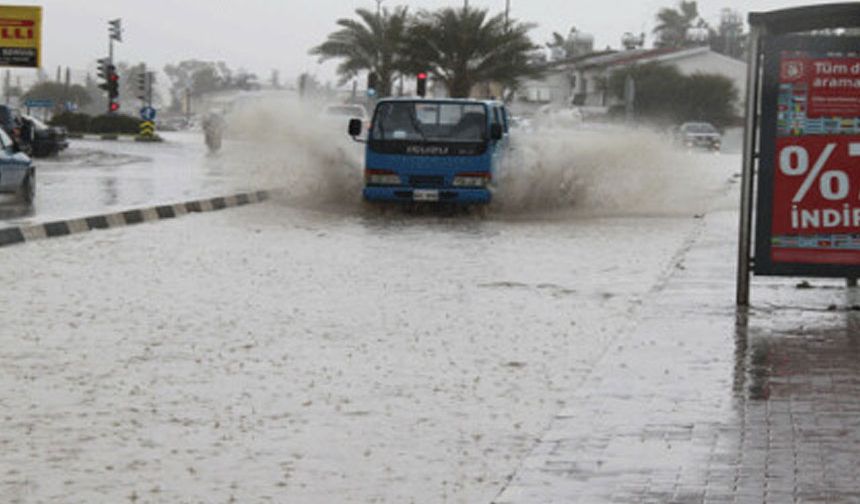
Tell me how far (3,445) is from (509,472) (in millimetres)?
2080

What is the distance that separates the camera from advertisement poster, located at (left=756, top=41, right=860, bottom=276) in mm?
12508

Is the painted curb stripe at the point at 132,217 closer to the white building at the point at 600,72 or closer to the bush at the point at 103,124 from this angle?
the bush at the point at 103,124

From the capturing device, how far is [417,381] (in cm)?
928

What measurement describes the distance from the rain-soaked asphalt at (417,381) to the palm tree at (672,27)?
430ft

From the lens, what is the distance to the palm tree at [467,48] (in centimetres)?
6956

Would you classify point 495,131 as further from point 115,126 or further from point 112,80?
point 115,126

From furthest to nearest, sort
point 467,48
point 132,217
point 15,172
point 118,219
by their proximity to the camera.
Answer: point 467,48, point 15,172, point 132,217, point 118,219

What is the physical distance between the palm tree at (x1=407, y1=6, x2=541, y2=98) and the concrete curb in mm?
42101

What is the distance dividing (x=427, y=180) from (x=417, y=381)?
53.8ft

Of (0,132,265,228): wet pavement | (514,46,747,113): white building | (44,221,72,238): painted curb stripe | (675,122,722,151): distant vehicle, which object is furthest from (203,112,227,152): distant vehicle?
(514,46,747,113): white building

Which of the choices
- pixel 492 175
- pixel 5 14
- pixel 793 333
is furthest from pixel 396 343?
pixel 5 14

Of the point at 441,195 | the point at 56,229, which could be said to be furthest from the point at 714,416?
the point at 441,195

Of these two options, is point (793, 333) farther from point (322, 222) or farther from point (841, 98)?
point (322, 222)

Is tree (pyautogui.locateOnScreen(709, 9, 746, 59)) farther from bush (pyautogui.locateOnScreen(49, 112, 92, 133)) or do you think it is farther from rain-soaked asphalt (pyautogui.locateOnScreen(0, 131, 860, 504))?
rain-soaked asphalt (pyautogui.locateOnScreen(0, 131, 860, 504))
